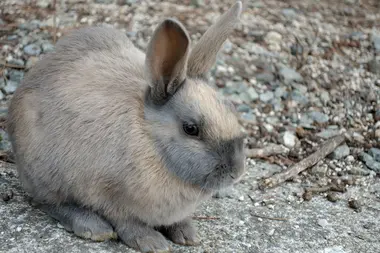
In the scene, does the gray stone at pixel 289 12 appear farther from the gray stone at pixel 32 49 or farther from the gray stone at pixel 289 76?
the gray stone at pixel 32 49

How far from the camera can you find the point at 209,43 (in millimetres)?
4105

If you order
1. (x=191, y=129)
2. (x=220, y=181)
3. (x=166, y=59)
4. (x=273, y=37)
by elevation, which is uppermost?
(x=166, y=59)

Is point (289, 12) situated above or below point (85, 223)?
above

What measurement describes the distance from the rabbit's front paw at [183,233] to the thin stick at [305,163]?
1.13m

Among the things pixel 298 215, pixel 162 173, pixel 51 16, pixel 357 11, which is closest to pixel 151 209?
pixel 162 173

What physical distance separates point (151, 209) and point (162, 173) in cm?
26

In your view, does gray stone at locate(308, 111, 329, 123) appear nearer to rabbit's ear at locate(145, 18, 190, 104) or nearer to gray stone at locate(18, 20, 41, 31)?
rabbit's ear at locate(145, 18, 190, 104)

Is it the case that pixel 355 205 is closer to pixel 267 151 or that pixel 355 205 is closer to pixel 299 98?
pixel 267 151

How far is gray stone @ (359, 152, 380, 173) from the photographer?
19.1 ft

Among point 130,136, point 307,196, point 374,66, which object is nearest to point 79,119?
point 130,136

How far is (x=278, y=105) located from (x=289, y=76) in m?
0.49

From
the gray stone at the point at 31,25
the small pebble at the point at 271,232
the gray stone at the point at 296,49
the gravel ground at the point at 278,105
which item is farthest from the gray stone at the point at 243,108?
the gray stone at the point at 31,25

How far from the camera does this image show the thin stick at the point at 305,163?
546 centimetres

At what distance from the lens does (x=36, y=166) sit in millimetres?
4266
